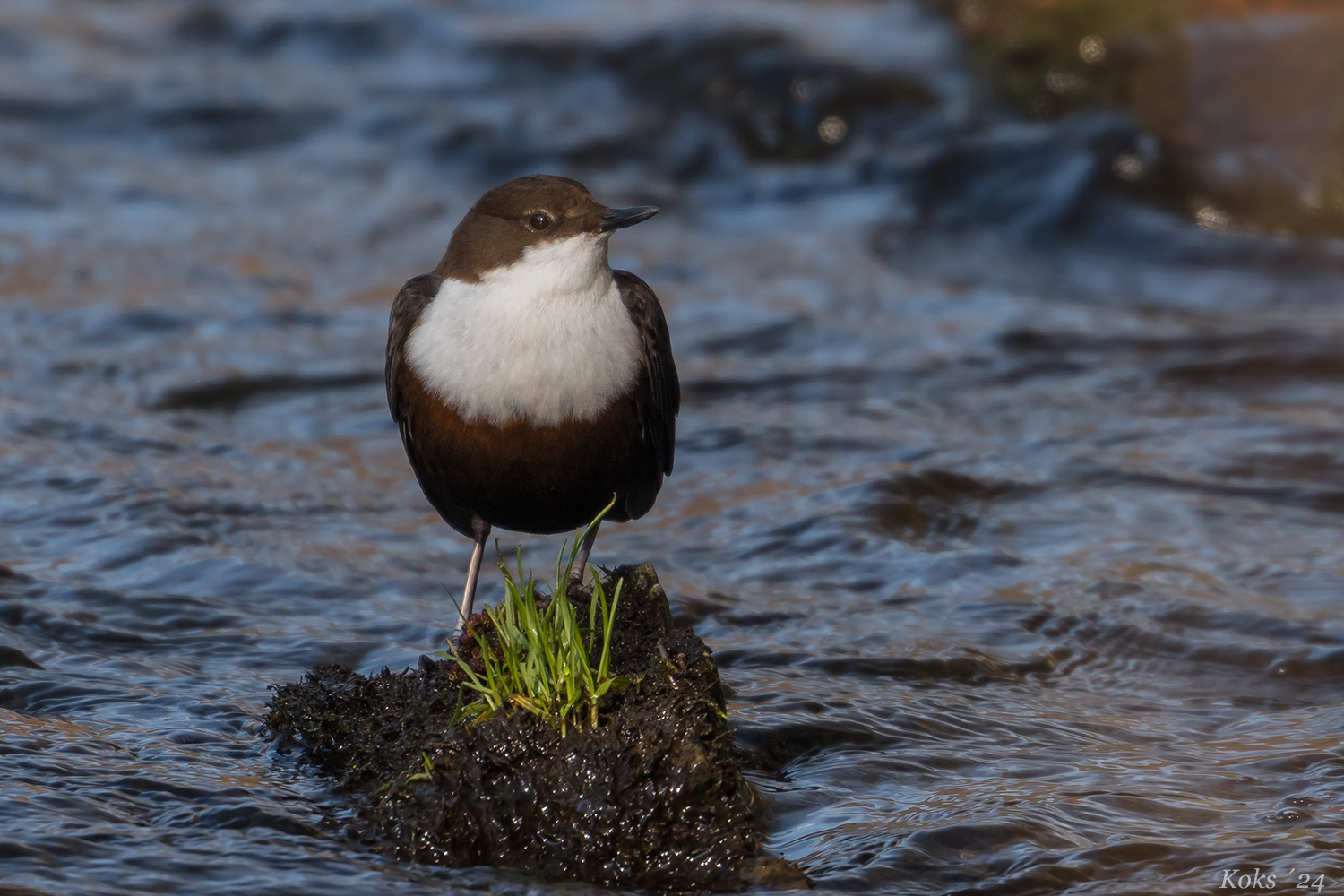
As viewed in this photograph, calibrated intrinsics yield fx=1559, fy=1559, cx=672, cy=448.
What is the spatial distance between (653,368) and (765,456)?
8.90 ft

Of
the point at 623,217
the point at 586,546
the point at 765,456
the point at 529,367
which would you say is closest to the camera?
the point at 529,367

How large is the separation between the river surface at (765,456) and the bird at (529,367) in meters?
0.80

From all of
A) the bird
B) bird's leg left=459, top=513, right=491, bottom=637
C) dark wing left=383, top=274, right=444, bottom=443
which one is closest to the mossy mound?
the bird

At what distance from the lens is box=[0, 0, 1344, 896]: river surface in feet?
12.2

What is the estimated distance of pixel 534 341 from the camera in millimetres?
3828

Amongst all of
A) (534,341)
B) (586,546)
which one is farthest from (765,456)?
(534,341)

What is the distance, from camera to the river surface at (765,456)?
372cm

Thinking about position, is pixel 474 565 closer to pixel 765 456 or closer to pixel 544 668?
pixel 544 668

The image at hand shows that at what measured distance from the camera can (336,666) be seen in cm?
401

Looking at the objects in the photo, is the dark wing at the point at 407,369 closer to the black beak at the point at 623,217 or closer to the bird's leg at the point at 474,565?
the bird's leg at the point at 474,565

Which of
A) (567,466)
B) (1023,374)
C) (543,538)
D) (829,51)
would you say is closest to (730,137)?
(829,51)
